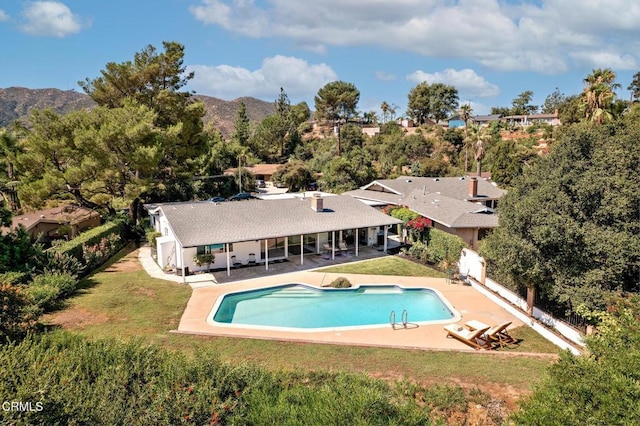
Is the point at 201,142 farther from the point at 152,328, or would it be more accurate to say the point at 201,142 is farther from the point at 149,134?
the point at 152,328

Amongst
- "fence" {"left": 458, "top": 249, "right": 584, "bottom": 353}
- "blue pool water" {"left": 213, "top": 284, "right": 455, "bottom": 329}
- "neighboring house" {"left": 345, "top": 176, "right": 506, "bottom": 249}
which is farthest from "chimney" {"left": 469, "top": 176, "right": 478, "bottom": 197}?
"blue pool water" {"left": 213, "top": 284, "right": 455, "bottom": 329}

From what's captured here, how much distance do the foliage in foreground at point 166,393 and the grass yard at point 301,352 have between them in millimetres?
1339

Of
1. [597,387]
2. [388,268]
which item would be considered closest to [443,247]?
[388,268]

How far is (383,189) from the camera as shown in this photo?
43.1m

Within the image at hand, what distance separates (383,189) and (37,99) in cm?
18912

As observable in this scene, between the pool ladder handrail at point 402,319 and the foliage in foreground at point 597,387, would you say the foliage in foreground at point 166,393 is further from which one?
the pool ladder handrail at point 402,319

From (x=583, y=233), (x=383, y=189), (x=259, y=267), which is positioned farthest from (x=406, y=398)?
(x=383, y=189)

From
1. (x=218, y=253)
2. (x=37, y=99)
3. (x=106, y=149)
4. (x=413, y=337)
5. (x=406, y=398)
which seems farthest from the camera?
(x=37, y=99)

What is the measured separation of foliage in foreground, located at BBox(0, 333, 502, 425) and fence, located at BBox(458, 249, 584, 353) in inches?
305

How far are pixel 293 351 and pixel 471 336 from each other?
22.8 feet

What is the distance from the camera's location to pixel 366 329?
1761 centimetres

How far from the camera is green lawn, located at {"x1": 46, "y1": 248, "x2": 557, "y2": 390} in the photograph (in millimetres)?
13641

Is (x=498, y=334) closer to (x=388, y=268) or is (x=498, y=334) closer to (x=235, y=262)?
(x=388, y=268)

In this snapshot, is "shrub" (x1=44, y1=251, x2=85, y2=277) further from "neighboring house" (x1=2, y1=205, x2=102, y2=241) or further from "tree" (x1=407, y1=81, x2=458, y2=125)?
"tree" (x1=407, y1=81, x2=458, y2=125)
